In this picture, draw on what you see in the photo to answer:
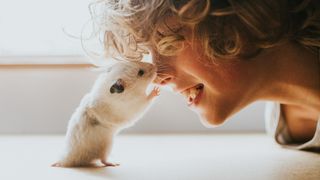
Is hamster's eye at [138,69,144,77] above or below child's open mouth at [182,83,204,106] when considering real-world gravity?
above

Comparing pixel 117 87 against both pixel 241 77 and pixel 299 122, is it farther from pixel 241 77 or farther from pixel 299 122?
pixel 299 122

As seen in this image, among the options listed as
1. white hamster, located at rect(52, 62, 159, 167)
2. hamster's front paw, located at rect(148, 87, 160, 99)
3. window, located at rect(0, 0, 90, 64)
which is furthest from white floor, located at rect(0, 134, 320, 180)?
window, located at rect(0, 0, 90, 64)

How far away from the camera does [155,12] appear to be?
1084 millimetres

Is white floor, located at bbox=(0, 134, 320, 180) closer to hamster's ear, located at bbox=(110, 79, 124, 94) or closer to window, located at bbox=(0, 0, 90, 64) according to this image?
hamster's ear, located at bbox=(110, 79, 124, 94)

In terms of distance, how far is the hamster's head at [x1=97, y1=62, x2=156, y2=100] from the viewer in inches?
47.3

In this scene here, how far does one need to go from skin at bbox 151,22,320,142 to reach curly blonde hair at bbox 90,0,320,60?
0.03 meters

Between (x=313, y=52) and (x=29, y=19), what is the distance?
982 mm

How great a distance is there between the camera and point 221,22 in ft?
3.46

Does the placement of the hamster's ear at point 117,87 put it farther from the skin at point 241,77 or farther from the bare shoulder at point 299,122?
the bare shoulder at point 299,122

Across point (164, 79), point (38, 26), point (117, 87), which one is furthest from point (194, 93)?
→ point (38, 26)

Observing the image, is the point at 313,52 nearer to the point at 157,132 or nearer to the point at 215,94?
the point at 215,94

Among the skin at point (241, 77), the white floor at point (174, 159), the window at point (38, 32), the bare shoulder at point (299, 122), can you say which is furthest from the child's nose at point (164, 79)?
the window at point (38, 32)

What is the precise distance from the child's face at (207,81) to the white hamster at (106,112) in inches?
2.1

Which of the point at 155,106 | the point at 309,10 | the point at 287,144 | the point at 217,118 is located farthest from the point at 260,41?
the point at 155,106
